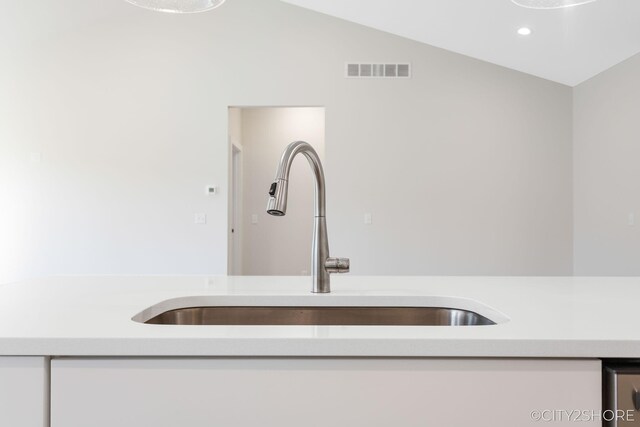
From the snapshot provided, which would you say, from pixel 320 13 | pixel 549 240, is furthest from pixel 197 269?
pixel 549 240

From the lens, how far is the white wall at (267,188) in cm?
647

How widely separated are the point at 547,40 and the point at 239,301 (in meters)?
4.26

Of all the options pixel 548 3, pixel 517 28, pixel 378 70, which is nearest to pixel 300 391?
pixel 548 3

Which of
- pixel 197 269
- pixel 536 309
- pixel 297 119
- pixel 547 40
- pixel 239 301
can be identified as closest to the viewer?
pixel 536 309

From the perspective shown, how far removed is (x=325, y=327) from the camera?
810 millimetres

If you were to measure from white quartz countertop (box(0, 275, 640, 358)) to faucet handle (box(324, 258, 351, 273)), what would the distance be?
6 cm

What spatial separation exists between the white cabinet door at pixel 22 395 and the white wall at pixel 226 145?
436 centimetres

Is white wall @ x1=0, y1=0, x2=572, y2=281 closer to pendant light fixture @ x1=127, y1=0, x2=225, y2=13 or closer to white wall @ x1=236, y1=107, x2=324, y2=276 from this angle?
white wall @ x1=236, y1=107, x2=324, y2=276

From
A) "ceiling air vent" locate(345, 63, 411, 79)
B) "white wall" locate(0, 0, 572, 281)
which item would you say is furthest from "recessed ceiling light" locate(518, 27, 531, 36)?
"ceiling air vent" locate(345, 63, 411, 79)

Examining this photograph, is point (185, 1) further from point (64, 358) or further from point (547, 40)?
point (547, 40)

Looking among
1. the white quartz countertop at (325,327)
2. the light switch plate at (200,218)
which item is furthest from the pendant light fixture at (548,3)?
the light switch plate at (200,218)

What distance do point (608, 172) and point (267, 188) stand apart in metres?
3.93

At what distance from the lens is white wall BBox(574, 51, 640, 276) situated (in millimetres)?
4125

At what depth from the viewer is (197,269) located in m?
5.07
